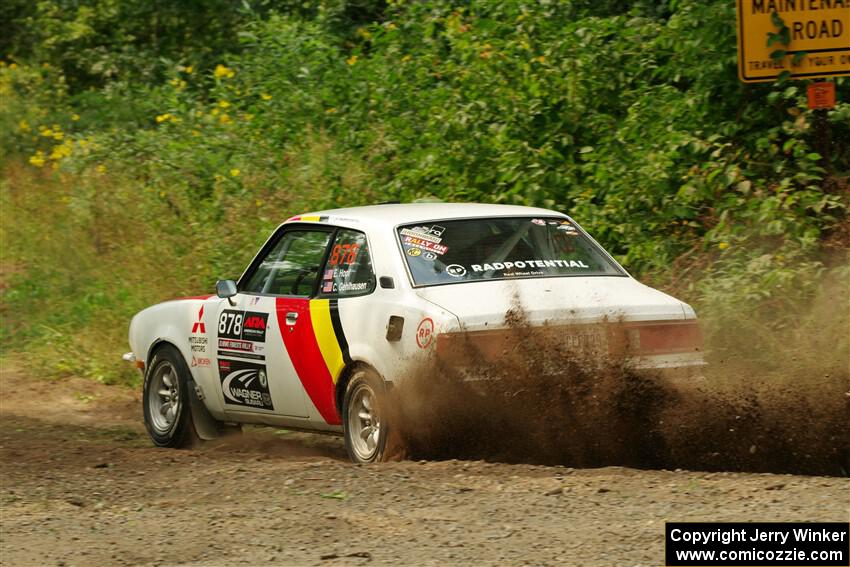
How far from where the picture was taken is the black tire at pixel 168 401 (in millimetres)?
9430

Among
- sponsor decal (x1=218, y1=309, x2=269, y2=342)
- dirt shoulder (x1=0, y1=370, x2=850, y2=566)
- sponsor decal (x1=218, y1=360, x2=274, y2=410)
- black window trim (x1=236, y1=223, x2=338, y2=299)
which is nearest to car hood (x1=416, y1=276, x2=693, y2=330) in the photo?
dirt shoulder (x1=0, y1=370, x2=850, y2=566)

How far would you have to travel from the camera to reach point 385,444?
753 centimetres

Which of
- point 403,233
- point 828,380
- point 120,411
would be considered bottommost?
point 120,411

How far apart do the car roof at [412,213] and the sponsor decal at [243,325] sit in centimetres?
71

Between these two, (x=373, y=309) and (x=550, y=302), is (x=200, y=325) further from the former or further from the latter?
(x=550, y=302)

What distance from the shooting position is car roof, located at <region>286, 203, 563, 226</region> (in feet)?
26.8

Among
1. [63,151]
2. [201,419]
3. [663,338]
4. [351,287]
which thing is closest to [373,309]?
[351,287]

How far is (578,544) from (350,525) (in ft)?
3.63

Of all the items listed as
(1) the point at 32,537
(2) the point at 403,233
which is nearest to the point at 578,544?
(1) the point at 32,537

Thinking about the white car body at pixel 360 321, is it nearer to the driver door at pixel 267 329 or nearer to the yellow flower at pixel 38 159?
the driver door at pixel 267 329

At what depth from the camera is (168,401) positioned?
9.77 meters

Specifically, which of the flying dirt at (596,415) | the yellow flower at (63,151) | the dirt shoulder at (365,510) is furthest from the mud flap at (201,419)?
the yellow flower at (63,151)

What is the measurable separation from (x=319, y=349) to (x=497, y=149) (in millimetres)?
4787

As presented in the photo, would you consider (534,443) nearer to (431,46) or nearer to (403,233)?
(403,233)
